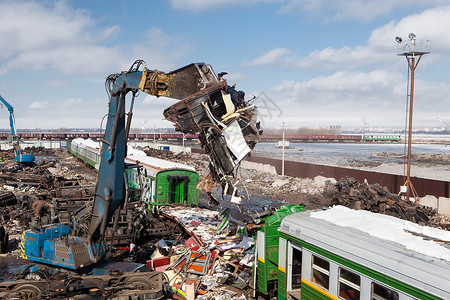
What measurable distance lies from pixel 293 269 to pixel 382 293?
7.92 feet

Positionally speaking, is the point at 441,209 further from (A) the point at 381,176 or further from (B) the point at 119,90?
(B) the point at 119,90

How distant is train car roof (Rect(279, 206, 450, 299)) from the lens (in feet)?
15.8

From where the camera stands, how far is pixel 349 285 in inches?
236

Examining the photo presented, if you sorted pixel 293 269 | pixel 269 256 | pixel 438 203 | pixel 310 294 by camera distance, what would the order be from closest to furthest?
1. pixel 310 294
2. pixel 293 269
3. pixel 269 256
4. pixel 438 203

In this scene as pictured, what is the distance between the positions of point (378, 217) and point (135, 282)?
6000 mm

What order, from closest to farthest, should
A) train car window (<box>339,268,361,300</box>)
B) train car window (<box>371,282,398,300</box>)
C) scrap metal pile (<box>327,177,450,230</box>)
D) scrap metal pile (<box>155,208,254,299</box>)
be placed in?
train car window (<box>371,282,398,300</box>), train car window (<box>339,268,361,300</box>), scrap metal pile (<box>155,208,254,299</box>), scrap metal pile (<box>327,177,450,230</box>)

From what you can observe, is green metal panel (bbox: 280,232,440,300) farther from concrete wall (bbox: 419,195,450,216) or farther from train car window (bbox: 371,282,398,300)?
concrete wall (bbox: 419,195,450,216)

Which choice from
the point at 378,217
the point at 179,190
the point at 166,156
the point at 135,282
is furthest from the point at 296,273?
the point at 166,156

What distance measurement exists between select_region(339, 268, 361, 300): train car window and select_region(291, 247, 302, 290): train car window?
1401 millimetres

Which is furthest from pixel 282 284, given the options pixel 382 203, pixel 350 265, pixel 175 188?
pixel 382 203

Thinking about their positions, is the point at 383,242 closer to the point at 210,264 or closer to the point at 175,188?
Answer: the point at 210,264

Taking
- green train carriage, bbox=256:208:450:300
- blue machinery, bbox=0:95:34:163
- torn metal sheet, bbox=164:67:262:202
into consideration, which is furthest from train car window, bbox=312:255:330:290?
blue machinery, bbox=0:95:34:163

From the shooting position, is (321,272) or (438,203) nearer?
(321,272)

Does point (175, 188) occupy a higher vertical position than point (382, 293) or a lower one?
lower
